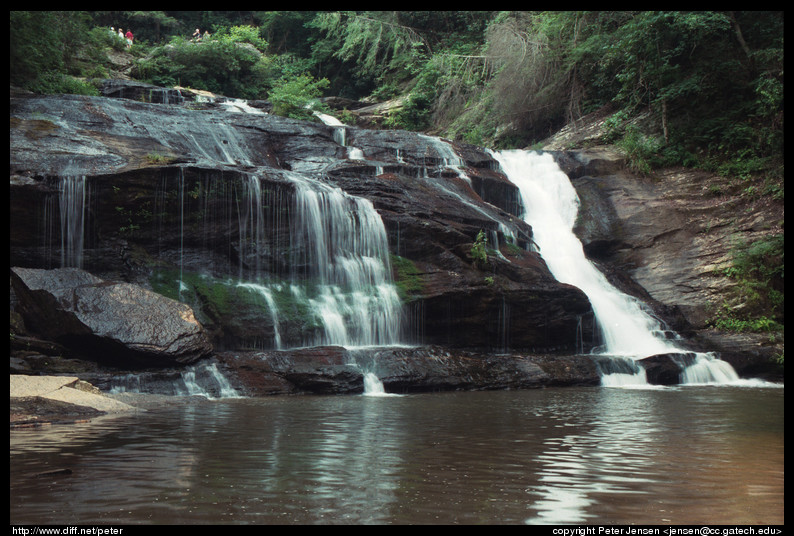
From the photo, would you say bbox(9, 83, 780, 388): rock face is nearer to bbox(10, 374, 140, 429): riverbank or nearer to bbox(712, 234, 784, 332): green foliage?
bbox(712, 234, 784, 332): green foliage

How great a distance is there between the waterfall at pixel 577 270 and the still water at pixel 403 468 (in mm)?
6625

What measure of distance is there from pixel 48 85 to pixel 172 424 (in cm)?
1611

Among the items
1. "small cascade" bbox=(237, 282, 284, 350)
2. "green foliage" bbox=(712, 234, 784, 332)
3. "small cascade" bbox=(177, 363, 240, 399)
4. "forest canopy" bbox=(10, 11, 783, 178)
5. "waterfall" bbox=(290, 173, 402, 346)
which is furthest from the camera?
"forest canopy" bbox=(10, 11, 783, 178)

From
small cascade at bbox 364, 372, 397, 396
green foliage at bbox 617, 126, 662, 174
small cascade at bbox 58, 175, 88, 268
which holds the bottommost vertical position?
small cascade at bbox 364, 372, 397, 396

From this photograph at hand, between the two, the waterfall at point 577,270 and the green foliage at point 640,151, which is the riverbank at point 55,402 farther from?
the green foliage at point 640,151

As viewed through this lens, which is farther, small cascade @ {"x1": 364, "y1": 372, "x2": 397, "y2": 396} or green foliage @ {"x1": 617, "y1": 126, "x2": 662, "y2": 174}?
→ green foliage @ {"x1": 617, "y1": 126, "x2": 662, "y2": 174}

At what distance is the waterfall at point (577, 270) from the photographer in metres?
14.7

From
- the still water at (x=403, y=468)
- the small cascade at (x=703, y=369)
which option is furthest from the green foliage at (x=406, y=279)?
the still water at (x=403, y=468)

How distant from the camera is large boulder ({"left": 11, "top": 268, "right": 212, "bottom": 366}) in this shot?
10.7 meters

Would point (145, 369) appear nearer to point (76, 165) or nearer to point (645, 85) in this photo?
point (76, 165)

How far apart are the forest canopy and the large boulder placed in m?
9.02

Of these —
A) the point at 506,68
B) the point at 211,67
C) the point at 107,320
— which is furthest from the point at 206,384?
the point at 211,67

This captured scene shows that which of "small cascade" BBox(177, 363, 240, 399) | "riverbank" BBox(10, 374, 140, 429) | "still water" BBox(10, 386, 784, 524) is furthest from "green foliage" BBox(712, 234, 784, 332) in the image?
"riverbank" BBox(10, 374, 140, 429)

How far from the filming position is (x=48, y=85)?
63.0ft
